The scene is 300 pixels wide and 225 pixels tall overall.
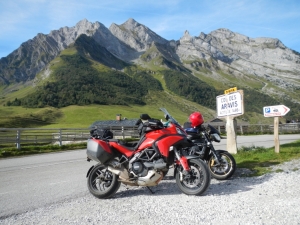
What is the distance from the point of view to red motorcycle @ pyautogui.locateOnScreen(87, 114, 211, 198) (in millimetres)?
4828

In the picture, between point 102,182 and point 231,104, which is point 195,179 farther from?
point 231,104

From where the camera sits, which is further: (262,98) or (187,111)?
(262,98)

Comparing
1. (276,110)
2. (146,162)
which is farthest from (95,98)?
(146,162)

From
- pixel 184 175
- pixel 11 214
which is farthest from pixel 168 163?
pixel 11 214

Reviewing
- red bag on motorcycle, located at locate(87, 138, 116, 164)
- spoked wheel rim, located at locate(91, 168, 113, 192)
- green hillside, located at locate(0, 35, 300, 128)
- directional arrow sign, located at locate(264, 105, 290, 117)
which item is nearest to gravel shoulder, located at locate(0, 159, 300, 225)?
spoked wheel rim, located at locate(91, 168, 113, 192)

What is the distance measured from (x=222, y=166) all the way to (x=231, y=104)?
417cm

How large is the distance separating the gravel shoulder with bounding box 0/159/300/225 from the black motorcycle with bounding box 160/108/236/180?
19.5 inches

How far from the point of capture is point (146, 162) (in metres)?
4.96

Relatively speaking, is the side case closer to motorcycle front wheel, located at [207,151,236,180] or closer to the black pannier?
the black pannier

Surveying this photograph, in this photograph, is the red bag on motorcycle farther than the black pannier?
No

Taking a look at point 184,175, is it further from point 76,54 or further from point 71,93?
point 76,54

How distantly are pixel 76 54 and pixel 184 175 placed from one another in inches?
7787

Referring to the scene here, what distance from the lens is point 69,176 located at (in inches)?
296

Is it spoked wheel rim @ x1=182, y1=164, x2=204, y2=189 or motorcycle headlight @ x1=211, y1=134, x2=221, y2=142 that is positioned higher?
motorcycle headlight @ x1=211, y1=134, x2=221, y2=142
